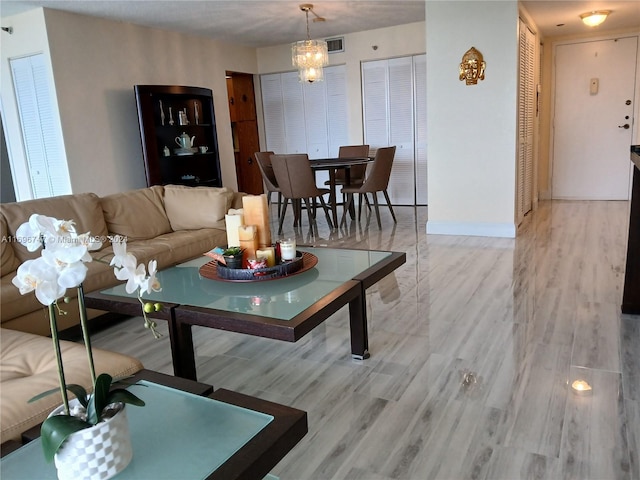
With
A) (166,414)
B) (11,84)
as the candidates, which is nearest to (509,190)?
(166,414)

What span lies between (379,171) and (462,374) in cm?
364

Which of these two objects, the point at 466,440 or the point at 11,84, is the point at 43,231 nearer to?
the point at 466,440

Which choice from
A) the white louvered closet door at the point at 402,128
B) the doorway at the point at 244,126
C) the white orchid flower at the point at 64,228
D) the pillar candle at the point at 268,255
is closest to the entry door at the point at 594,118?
the white louvered closet door at the point at 402,128

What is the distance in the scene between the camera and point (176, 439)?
3.78 feet

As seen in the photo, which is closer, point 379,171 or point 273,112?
point 379,171

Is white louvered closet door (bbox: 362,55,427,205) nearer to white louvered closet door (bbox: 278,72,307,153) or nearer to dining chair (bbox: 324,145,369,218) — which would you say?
dining chair (bbox: 324,145,369,218)

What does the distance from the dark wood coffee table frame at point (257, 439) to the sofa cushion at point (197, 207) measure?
7.70 ft

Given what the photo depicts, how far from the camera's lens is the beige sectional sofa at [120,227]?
8.47ft

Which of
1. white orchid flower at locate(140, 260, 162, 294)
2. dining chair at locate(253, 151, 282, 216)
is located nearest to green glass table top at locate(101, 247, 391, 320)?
white orchid flower at locate(140, 260, 162, 294)

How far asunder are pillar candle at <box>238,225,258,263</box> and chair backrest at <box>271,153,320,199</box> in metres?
3.00

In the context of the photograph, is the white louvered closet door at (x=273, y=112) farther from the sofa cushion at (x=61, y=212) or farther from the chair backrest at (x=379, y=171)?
the sofa cushion at (x=61, y=212)

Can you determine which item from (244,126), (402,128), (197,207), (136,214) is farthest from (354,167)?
(136,214)

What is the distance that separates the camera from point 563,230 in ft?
16.6

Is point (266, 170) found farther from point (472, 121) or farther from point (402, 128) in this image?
point (472, 121)
